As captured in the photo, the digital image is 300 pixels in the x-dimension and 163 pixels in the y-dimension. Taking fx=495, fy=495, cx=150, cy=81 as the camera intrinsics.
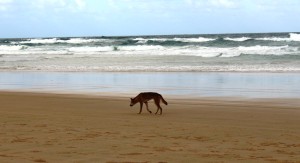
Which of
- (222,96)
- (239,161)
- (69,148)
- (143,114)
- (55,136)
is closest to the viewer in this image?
(239,161)

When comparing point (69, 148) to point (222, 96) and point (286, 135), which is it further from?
point (222, 96)

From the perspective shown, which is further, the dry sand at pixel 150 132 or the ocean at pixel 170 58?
the ocean at pixel 170 58

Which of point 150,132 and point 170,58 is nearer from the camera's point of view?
point 150,132

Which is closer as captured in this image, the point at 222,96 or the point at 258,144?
the point at 258,144

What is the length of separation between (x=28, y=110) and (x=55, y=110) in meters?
0.59

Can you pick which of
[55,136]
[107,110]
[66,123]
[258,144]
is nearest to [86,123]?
[66,123]

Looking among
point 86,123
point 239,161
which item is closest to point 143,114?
point 86,123

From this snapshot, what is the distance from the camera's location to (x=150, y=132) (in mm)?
7832

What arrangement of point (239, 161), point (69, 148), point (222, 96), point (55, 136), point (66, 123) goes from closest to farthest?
point (239, 161)
point (69, 148)
point (55, 136)
point (66, 123)
point (222, 96)

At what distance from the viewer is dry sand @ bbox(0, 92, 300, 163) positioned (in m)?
6.03

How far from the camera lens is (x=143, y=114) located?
34.6 feet

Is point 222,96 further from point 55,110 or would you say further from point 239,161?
point 239,161

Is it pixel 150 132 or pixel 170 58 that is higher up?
pixel 150 132

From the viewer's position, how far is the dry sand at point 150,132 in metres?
6.03
